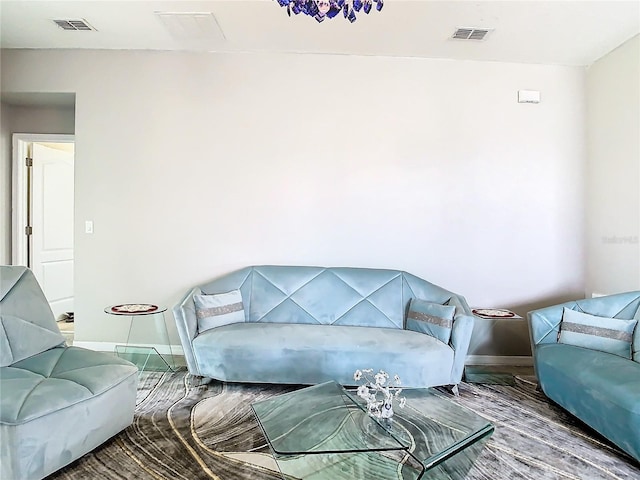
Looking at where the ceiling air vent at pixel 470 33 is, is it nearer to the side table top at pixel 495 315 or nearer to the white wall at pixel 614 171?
the white wall at pixel 614 171

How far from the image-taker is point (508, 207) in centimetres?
370

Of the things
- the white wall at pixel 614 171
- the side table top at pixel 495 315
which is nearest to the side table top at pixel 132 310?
the side table top at pixel 495 315

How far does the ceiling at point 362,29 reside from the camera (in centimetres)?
287

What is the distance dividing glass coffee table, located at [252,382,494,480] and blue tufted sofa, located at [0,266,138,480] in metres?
0.79

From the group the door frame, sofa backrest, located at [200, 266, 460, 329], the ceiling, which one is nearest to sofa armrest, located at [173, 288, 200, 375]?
sofa backrest, located at [200, 266, 460, 329]

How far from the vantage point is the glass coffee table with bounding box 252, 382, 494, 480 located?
5.21 ft

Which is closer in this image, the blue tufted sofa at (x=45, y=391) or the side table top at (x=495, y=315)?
the blue tufted sofa at (x=45, y=391)

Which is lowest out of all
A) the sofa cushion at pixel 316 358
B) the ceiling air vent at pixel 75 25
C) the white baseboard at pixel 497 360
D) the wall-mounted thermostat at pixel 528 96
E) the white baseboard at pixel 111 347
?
the white baseboard at pixel 497 360

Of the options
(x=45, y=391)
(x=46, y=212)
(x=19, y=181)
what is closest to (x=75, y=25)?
(x=19, y=181)

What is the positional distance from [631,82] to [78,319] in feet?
17.2

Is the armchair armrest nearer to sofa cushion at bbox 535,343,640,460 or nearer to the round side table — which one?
sofa cushion at bbox 535,343,640,460

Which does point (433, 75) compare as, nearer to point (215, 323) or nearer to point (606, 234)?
point (606, 234)

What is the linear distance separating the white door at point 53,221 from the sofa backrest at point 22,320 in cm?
237

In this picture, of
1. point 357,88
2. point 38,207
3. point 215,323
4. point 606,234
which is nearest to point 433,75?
point 357,88
